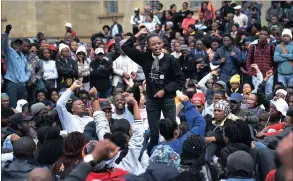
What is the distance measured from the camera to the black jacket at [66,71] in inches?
678

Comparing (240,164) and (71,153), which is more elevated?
(240,164)

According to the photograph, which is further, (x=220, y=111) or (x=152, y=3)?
(x=152, y=3)

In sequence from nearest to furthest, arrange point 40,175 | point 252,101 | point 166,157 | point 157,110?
1. point 40,175
2. point 166,157
3. point 157,110
4. point 252,101

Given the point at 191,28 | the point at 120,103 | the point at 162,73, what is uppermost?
the point at 162,73

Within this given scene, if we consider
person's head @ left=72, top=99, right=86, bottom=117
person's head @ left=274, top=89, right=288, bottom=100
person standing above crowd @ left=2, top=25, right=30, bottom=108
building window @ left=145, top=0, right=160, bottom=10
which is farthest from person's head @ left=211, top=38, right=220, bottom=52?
building window @ left=145, top=0, right=160, bottom=10

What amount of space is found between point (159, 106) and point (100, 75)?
7.55 metres

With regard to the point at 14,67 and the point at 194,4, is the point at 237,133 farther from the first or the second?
the point at 194,4

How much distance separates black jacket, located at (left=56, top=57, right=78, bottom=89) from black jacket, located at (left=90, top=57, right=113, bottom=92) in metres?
0.45

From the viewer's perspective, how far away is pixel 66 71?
17.2m

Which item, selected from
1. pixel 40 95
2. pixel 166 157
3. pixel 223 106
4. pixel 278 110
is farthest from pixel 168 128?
pixel 40 95

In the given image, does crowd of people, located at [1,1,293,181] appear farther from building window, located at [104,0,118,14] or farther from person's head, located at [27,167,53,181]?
building window, located at [104,0,118,14]

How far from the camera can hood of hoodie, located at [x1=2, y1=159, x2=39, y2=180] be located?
778cm

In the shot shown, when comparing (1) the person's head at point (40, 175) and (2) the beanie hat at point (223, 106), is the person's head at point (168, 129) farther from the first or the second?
(2) the beanie hat at point (223, 106)

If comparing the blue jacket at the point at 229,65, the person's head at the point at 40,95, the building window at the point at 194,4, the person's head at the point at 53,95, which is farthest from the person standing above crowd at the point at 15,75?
the building window at the point at 194,4
